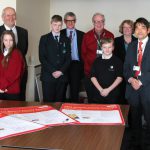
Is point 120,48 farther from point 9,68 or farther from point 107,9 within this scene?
point 107,9

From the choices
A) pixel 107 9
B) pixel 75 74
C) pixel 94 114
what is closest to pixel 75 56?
pixel 75 74

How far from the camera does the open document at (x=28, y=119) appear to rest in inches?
66.7

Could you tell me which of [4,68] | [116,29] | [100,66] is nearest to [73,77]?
[100,66]

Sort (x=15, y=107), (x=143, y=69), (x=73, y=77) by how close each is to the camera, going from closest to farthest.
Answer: (x=15, y=107) → (x=143, y=69) → (x=73, y=77)

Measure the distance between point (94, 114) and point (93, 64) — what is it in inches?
58.5

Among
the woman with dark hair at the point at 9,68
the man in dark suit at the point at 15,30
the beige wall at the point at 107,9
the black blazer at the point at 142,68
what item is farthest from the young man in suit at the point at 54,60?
the beige wall at the point at 107,9

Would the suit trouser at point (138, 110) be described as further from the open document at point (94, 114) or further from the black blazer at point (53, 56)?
the black blazer at point (53, 56)

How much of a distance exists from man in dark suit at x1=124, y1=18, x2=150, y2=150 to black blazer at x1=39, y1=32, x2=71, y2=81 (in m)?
0.91

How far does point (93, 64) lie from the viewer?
3.49 metres

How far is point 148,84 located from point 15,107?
4.89ft

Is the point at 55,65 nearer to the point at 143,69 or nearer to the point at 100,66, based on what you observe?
the point at 100,66

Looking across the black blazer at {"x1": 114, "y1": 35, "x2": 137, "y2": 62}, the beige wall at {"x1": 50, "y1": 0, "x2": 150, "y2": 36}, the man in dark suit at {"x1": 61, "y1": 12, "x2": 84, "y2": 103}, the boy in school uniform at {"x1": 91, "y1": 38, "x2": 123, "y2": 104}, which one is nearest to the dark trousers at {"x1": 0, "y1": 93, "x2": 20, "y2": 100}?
the boy in school uniform at {"x1": 91, "y1": 38, "x2": 123, "y2": 104}

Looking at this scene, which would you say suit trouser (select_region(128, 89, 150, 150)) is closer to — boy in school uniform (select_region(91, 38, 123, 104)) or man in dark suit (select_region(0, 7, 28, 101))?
boy in school uniform (select_region(91, 38, 123, 104))

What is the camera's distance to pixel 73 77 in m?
4.29
